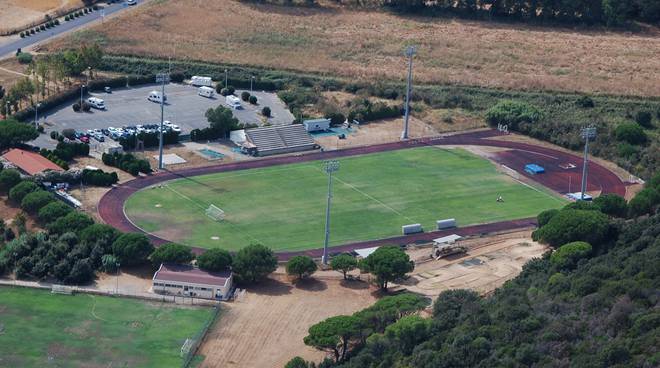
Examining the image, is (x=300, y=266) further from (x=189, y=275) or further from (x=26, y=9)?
(x=26, y=9)

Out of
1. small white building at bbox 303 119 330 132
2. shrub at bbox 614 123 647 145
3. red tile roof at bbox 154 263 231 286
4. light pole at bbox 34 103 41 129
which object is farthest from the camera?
small white building at bbox 303 119 330 132

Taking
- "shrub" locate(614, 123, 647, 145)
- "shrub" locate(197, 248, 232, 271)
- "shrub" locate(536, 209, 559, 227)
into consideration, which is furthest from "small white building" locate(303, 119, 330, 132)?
"shrub" locate(197, 248, 232, 271)

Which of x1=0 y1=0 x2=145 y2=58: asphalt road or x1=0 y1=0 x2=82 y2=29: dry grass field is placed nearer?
x1=0 y1=0 x2=145 y2=58: asphalt road

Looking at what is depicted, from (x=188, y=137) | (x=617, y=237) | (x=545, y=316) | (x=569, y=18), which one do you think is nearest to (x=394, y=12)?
(x=569, y=18)

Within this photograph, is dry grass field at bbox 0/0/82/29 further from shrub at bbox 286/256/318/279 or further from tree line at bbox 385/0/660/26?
shrub at bbox 286/256/318/279

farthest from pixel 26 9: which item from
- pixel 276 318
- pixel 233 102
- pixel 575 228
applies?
pixel 575 228
